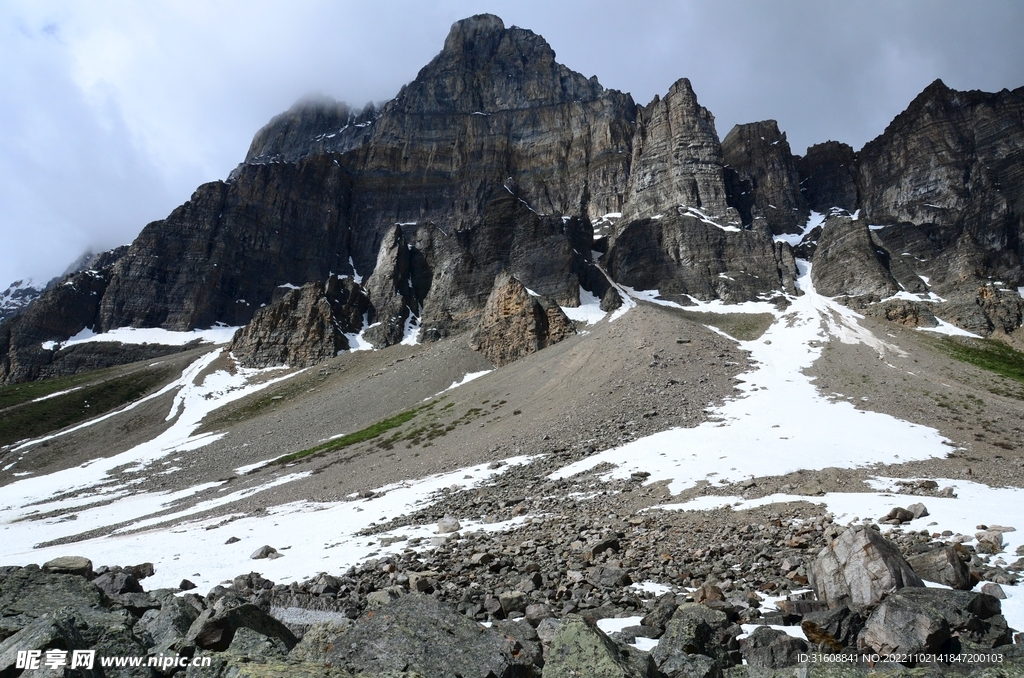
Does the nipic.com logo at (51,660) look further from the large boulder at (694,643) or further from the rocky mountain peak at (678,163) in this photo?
the rocky mountain peak at (678,163)

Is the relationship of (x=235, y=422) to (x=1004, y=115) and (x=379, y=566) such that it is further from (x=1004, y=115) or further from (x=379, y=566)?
(x=1004, y=115)

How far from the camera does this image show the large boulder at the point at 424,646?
23.8 ft

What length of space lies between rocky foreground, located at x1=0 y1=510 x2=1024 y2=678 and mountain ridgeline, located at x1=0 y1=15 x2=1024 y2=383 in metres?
85.9

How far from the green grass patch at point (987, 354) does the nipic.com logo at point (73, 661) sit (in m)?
85.5

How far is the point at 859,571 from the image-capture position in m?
10.6

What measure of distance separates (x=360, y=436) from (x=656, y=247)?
92.8 metres

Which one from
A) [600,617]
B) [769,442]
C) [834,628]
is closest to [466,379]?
[769,442]

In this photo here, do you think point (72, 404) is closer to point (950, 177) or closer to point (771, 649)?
point (771, 649)

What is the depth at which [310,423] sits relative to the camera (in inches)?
2931

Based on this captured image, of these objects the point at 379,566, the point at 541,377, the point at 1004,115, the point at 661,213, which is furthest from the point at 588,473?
the point at 1004,115

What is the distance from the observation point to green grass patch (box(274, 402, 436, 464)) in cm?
5840

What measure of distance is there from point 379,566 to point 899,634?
1377 cm

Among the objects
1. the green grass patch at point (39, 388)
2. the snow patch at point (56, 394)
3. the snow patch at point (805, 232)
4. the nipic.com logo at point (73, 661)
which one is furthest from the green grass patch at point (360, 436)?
the snow patch at point (805, 232)

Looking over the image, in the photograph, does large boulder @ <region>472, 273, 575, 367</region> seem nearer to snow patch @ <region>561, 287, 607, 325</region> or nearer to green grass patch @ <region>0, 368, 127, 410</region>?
snow patch @ <region>561, 287, 607, 325</region>
